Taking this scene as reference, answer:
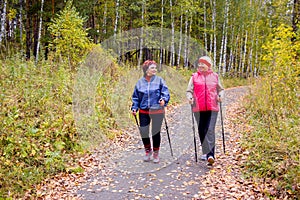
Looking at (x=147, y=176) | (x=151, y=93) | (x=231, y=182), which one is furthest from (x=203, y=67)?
(x=147, y=176)

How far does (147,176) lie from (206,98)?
6.01 feet

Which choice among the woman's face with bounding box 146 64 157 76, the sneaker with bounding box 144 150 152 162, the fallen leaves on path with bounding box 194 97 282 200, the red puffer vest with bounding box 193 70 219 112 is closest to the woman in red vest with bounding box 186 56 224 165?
the red puffer vest with bounding box 193 70 219 112

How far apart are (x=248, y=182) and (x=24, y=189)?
3.79 meters

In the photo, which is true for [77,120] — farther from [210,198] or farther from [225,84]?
[225,84]

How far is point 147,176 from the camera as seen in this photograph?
5.27 m

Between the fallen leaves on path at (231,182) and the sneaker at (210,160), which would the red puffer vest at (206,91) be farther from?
the fallen leaves on path at (231,182)

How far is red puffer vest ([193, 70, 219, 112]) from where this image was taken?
5473mm

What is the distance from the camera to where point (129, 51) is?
658 inches

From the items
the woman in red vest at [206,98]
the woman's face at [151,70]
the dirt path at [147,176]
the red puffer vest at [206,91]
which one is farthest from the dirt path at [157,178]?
the woman's face at [151,70]

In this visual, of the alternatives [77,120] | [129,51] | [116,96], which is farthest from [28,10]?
[77,120]

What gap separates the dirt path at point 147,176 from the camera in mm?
4637

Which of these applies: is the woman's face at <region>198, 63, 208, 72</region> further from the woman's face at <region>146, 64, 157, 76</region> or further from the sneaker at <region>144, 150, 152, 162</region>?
the sneaker at <region>144, 150, 152, 162</region>

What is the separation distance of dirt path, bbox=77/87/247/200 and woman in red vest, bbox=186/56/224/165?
1.64ft

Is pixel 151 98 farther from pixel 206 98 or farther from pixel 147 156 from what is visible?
pixel 147 156
